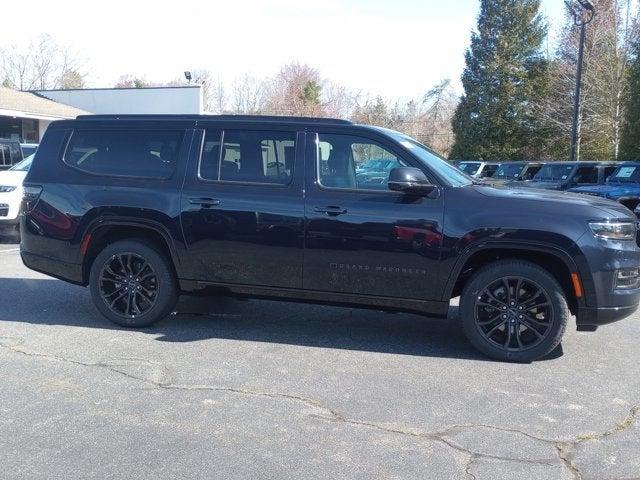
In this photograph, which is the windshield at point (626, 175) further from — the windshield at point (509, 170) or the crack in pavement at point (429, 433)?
the crack in pavement at point (429, 433)

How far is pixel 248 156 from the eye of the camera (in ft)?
19.1

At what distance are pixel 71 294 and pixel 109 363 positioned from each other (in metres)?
2.71

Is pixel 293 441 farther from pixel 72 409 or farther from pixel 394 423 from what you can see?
pixel 72 409

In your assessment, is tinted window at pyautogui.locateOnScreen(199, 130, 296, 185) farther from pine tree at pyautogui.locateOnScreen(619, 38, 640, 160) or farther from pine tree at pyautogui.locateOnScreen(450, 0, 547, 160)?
pine tree at pyautogui.locateOnScreen(450, 0, 547, 160)

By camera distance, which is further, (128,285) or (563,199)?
(128,285)

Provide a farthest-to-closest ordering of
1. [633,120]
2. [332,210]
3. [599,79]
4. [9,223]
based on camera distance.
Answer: [599,79] < [633,120] < [9,223] < [332,210]

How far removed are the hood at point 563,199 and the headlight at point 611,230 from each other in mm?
71

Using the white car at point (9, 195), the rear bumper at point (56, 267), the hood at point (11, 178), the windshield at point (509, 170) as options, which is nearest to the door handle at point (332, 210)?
the rear bumper at point (56, 267)

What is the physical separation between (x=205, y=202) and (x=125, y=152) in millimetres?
1021

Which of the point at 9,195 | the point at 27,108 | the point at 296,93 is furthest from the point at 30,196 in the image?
the point at 296,93

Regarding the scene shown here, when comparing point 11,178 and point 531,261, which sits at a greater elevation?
point 11,178

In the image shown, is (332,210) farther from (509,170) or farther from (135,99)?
(135,99)

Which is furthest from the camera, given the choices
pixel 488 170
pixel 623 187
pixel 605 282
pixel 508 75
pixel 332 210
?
pixel 508 75

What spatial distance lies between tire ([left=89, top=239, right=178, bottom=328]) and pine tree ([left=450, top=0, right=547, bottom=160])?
3389 centimetres
